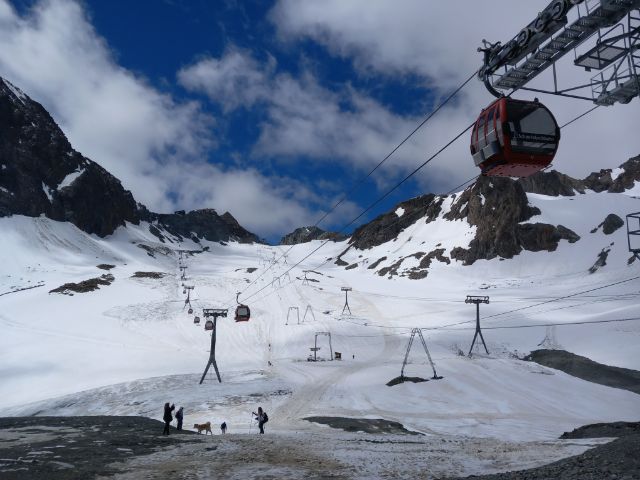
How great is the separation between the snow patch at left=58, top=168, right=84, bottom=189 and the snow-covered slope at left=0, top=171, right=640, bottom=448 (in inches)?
932

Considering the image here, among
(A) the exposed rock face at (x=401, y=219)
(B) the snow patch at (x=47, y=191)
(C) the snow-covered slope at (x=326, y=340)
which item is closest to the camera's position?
(C) the snow-covered slope at (x=326, y=340)

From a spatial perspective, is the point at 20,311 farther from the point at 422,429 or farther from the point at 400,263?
the point at 400,263

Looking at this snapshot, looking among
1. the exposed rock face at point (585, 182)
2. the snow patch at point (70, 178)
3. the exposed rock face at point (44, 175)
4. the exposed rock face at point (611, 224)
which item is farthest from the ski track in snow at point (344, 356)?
the exposed rock face at point (585, 182)

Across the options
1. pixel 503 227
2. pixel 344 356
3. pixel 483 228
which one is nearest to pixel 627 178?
pixel 503 227

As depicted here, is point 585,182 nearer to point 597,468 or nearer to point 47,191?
point 47,191

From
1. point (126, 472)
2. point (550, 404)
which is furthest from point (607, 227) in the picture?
point (126, 472)

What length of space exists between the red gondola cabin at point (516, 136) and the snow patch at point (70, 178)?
6371 inches

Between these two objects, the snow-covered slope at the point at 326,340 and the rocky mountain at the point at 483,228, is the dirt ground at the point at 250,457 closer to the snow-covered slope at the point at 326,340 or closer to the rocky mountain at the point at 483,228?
→ the snow-covered slope at the point at 326,340

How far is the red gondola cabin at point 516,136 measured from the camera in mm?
11633

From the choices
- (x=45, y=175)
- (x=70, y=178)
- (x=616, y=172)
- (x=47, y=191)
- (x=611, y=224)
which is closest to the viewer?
(x=611, y=224)

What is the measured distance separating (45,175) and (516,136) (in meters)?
162

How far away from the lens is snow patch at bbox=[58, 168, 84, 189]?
151200 millimetres

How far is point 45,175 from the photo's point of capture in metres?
147

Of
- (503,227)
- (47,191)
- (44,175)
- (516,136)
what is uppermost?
(44,175)
